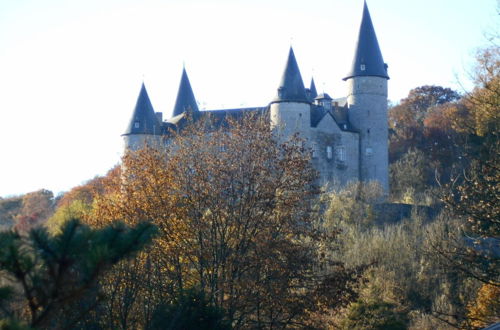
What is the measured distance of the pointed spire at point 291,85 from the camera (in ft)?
141


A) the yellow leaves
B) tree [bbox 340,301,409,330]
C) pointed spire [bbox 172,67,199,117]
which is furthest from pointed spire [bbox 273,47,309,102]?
the yellow leaves

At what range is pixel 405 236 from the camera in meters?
26.6

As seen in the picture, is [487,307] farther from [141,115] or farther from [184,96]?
[184,96]

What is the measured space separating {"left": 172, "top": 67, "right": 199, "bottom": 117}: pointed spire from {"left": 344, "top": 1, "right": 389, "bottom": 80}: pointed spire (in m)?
11.1

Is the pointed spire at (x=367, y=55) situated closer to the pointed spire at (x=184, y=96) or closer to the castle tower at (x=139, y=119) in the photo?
the pointed spire at (x=184, y=96)

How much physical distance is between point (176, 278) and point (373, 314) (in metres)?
6.40

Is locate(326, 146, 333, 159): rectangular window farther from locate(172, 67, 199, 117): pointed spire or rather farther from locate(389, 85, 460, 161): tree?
locate(172, 67, 199, 117): pointed spire

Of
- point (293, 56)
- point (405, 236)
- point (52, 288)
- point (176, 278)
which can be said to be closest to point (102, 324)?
point (176, 278)

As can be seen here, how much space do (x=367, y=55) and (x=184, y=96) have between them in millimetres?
12799

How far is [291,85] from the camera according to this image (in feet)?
141

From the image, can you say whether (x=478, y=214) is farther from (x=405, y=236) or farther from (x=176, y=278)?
(x=405, y=236)

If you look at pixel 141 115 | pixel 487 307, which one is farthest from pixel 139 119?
pixel 487 307

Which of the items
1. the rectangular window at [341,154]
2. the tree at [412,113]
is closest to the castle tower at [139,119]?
the rectangular window at [341,154]

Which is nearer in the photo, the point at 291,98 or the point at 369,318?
the point at 369,318
